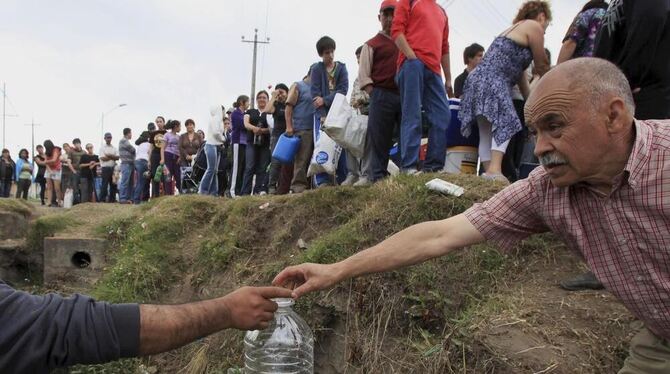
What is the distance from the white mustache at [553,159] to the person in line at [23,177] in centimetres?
1864

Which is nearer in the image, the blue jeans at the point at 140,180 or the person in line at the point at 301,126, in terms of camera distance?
the person in line at the point at 301,126

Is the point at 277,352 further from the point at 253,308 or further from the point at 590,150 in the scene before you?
the point at 590,150

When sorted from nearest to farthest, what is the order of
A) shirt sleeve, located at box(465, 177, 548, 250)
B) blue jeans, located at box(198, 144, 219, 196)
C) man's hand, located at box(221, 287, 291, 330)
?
1. man's hand, located at box(221, 287, 291, 330)
2. shirt sleeve, located at box(465, 177, 548, 250)
3. blue jeans, located at box(198, 144, 219, 196)

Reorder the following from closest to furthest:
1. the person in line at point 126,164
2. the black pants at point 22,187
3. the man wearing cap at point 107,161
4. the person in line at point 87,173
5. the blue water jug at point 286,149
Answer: the blue water jug at point 286,149
the person in line at point 126,164
the man wearing cap at point 107,161
the person in line at point 87,173
the black pants at point 22,187

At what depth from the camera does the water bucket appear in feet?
17.7

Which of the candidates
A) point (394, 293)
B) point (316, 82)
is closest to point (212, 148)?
point (316, 82)

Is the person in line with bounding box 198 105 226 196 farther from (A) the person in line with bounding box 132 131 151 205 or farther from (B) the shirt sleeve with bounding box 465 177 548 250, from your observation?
(B) the shirt sleeve with bounding box 465 177 548 250

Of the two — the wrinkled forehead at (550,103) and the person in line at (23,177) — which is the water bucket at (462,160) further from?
the person in line at (23,177)

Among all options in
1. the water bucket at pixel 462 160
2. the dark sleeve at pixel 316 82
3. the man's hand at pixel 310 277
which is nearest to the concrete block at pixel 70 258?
the dark sleeve at pixel 316 82

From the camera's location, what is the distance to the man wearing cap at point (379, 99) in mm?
5371

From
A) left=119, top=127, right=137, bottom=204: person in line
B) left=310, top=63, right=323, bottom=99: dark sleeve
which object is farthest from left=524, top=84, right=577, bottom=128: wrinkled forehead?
left=119, top=127, right=137, bottom=204: person in line

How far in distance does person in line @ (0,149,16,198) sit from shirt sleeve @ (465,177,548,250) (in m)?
19.6

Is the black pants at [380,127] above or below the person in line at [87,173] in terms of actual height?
above

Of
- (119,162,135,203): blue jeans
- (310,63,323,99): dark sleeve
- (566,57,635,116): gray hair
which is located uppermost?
(310,63,323,99): dark sleeve
